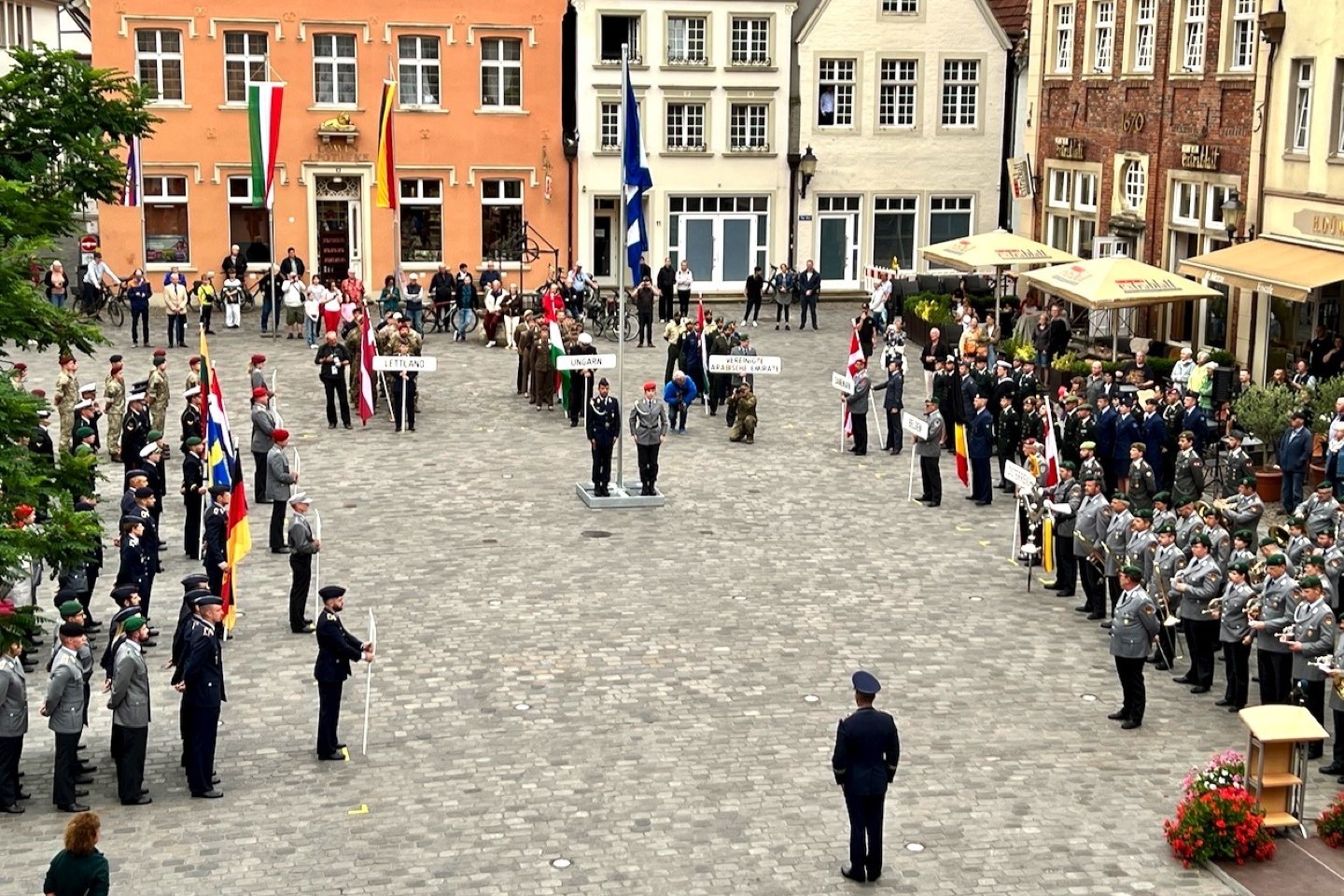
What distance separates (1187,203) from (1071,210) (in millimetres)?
5410

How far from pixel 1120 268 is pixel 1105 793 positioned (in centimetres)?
1809

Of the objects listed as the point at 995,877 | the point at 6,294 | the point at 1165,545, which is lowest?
the point at 995,877

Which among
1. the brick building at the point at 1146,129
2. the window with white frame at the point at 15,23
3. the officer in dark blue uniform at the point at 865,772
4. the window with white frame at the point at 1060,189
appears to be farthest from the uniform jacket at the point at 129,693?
the window with white frame at the point at 15,23

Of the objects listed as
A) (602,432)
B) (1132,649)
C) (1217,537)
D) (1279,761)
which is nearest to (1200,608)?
(1217,537)

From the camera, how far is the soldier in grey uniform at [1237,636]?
1758 centimetres

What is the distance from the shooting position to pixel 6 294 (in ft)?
45.6

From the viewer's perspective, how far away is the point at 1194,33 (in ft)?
120

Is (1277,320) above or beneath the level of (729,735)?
above

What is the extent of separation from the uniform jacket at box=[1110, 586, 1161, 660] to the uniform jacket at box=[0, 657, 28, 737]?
382 inches

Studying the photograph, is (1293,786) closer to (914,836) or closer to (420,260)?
(914,836)

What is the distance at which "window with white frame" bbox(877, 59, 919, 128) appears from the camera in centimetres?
4859

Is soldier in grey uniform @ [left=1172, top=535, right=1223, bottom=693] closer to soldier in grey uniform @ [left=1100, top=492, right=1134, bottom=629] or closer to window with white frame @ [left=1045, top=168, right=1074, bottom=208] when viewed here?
soldier in grey uniform @ [left=1100, top=492, right=1134, bottom=629]

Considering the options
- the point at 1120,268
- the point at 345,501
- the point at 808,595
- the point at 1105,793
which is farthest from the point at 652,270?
the point at 1105,793

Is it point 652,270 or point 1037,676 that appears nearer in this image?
point 1037,676
